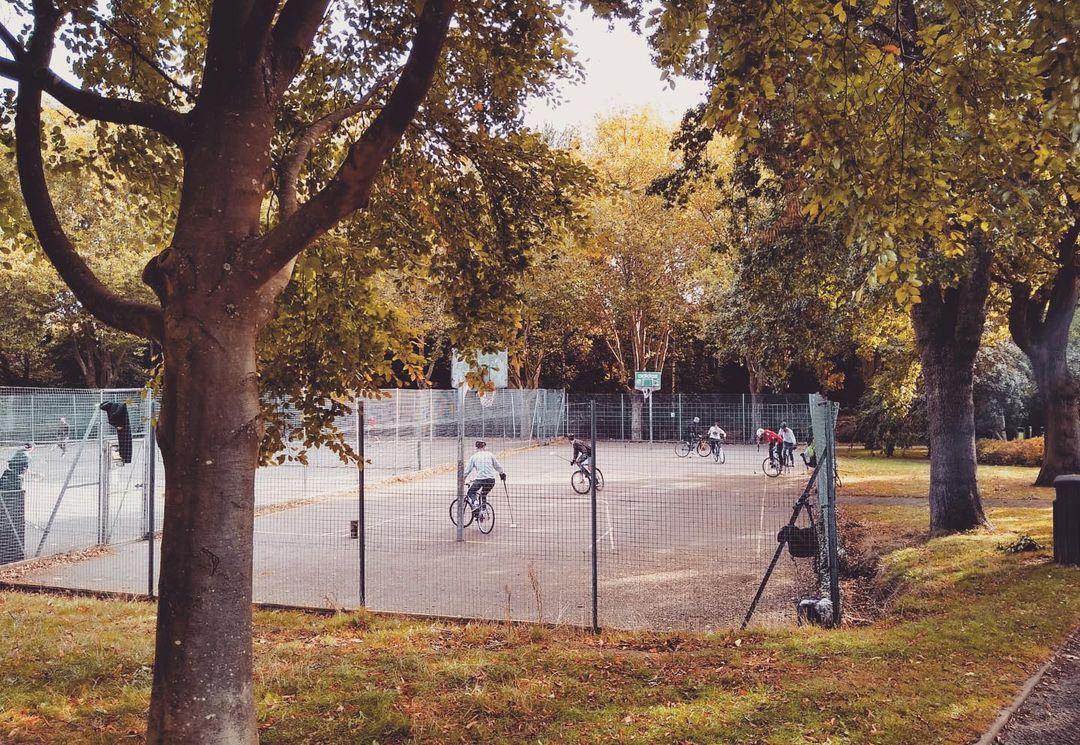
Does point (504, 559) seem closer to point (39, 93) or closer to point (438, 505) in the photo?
point (438, 505)

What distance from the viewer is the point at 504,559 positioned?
11.3 metres

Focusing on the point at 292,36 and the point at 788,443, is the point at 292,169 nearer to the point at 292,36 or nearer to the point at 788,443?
the point at 292,36

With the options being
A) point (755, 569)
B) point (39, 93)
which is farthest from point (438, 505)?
point (39, 93)

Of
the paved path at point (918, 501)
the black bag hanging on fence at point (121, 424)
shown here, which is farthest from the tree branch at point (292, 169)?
the paved path at point (918, 501)

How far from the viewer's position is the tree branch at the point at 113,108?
13.0ft

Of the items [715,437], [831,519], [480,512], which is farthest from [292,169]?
[715,437]

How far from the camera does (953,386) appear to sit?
11.8 m

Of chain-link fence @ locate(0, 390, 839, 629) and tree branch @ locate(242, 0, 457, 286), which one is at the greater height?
tree branch @ locate(242, 0, 457, 286)

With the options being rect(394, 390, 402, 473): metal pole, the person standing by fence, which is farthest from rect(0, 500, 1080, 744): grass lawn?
rect(394, 390, 402, 473): metal pole

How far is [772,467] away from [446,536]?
11.8 m

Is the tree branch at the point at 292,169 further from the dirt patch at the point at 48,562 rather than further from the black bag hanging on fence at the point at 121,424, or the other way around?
A: the black bag hanging on fence at the point at 121,424

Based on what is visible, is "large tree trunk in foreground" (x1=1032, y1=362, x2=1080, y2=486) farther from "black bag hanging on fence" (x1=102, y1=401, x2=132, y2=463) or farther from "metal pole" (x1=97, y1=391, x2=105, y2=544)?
"metal pole" (x1=97, y1=391, x2=105, y2=544)

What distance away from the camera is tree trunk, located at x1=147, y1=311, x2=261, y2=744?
3449 millimetres

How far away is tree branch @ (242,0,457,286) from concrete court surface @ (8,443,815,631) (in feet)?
15.2
